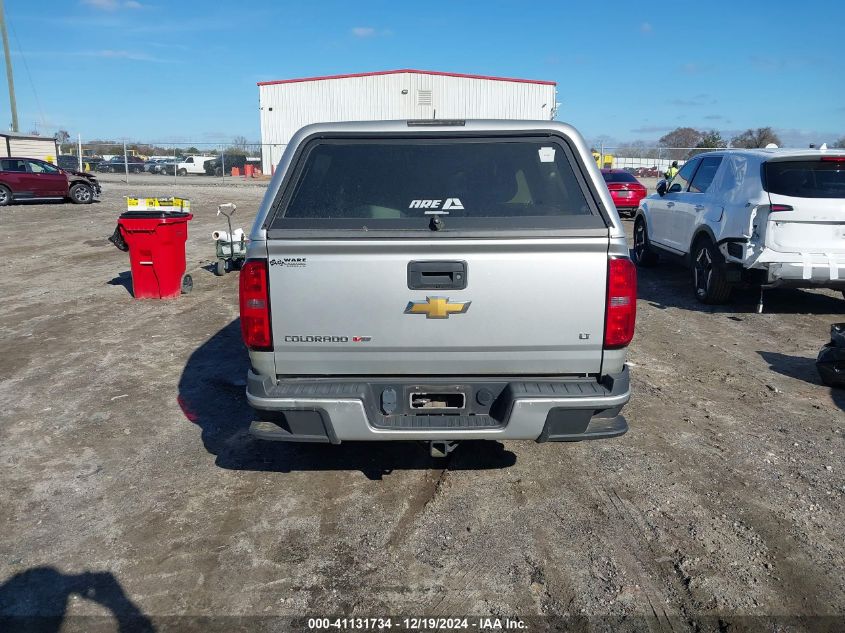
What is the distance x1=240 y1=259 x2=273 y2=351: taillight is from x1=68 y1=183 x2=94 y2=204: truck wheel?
22806 mm

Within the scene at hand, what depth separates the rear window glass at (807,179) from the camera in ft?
24.4

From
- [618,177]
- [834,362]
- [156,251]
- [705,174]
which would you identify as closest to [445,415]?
[834,362]

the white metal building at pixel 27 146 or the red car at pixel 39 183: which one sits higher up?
the white metal building at pixel 27 146

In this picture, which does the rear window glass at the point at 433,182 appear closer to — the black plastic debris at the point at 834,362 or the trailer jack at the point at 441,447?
the trailer jack at the point at 441,447

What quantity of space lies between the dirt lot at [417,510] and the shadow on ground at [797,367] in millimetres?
32

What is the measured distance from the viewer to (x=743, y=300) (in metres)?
9.22

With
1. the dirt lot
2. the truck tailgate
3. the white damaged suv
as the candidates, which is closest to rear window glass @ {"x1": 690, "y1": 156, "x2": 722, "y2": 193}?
the white damaged suv

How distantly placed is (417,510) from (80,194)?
76.2 ft

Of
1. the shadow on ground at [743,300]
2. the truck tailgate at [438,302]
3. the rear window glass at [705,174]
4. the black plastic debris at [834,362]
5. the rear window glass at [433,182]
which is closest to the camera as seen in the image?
the truck tailgate at [438,302]

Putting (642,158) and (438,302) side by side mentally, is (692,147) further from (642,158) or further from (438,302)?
(438,302)

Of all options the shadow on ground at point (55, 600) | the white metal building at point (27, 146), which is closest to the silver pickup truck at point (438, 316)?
the shadow on ground at point (55, 600)

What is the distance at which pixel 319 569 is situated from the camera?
338cm

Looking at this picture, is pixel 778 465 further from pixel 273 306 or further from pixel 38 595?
pixel 38 595

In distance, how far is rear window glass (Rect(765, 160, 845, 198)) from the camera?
7445mm
